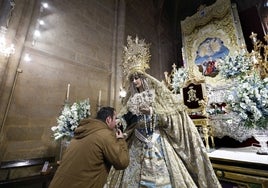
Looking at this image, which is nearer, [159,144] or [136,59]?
[159,144]

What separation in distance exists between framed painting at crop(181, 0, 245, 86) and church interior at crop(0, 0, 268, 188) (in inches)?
1.2

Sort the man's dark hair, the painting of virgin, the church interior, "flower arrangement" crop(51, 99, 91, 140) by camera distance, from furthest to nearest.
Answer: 1. the painting of virgin
2. "flower arrangement" crop(51, 99, 91, 140)
3. the church interior
4. the man's dark hair

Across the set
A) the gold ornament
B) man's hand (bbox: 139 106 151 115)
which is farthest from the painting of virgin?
man's hand (bbox: 139 106 151 115)

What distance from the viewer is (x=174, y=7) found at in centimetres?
702

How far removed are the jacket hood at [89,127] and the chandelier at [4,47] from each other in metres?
1.90

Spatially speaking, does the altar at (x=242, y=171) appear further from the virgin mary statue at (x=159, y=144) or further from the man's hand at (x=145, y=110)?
the man's hand at (x=145, y=110)

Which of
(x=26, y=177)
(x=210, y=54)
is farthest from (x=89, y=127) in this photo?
(x=210, y=54)

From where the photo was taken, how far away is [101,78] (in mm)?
3896

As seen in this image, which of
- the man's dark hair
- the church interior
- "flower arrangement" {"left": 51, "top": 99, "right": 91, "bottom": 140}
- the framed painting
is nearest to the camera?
the man's dark hair

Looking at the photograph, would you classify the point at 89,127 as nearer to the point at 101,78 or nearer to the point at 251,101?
the point at 251,101

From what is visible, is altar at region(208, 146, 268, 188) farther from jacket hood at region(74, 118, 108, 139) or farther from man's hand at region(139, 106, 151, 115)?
jacket hood at region(74, 118, 108, 139)

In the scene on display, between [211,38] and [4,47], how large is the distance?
17.1 feet

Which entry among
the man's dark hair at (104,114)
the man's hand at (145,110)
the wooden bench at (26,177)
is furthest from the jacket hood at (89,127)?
the wooden bench at (26,177)

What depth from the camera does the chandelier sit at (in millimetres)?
2314
